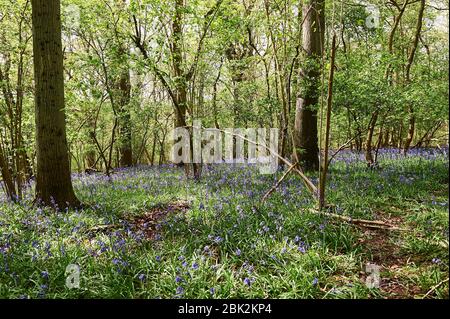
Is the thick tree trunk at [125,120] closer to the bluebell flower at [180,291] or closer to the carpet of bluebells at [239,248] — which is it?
the carpet of bluebells at [239,248]

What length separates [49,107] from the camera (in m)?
5.94

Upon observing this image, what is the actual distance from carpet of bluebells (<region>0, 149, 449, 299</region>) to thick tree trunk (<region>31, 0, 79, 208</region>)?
483 millimetres

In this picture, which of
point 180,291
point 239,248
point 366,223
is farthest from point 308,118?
point 180,291

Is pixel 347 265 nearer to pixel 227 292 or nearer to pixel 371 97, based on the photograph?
pixel 227 292

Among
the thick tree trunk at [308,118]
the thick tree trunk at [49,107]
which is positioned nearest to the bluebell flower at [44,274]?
the thick tree trunk at [49,107]

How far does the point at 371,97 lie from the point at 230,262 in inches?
196

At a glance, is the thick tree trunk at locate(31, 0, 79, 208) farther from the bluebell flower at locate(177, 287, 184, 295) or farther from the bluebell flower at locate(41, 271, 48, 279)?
the bluebell flower at locate(177, 287, 184, 295)

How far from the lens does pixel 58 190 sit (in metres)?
6.11

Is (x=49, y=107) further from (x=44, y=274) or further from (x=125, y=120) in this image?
(x=125, y=120)

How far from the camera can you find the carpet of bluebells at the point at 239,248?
3.15 m

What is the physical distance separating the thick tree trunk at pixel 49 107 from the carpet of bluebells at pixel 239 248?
48 centimetres

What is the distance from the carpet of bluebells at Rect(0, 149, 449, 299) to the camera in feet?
10.3

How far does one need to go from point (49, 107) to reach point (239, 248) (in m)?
4.29
